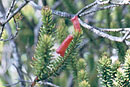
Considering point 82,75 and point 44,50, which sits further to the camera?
point 82,75

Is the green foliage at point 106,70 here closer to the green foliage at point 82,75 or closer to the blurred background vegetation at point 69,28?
the green foliage at point 82,75

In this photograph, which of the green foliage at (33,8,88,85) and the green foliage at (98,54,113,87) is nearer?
the green foliage at (33,8,88,85)

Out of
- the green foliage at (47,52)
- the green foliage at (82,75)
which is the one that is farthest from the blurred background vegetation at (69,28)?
the green foliage at (47,52)

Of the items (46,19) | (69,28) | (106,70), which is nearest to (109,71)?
(106,70)

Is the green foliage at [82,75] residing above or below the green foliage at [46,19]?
below

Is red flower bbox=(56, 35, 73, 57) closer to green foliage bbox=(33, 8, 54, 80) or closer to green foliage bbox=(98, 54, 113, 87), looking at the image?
green foliage bbox=(33, 8, 54, 80)

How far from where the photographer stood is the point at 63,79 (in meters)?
1.59

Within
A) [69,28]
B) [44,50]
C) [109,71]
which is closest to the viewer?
[44,50]

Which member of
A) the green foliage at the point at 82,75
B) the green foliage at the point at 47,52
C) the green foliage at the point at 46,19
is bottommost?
the green foliage at the point at 82,75

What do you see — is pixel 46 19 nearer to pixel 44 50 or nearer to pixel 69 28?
pixel 44 50

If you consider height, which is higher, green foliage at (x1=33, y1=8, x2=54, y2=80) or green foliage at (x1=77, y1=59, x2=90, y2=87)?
green foliage at (x1=33, y1=8, x2=54, y2=80)

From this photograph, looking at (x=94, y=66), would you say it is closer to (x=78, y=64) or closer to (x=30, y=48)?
(x=78, y=64)

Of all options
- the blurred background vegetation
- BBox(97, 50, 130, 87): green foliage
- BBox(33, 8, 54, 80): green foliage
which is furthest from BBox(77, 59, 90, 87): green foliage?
the blurred background vegetation

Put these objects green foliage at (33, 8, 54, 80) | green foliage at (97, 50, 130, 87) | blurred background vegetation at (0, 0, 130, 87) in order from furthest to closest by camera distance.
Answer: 1. blurred background vegetation at (0, 0, 130, 87)
2. green foliage at (97, 50, 130, 87)
3. green foliage at (33, 8, 54, 80)
